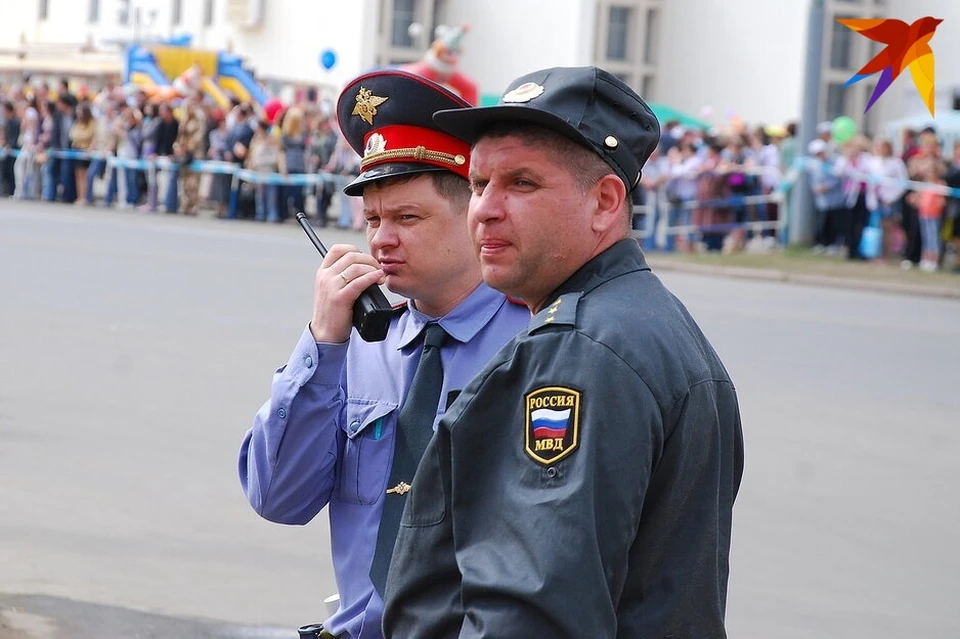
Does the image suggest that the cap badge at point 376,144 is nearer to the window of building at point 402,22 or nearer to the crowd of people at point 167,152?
the crowd of people at point 167,152

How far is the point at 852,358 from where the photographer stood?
42.1 ft

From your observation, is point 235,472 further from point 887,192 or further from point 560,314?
point 887,192

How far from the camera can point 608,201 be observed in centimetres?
224

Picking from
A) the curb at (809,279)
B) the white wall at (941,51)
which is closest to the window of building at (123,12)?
the white wall at (941,51)

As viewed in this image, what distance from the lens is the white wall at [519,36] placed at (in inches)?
2621

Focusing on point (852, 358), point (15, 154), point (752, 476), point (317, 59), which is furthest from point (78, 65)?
point (752, 476)

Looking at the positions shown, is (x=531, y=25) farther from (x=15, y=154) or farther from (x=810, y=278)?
(x=810, y=278)

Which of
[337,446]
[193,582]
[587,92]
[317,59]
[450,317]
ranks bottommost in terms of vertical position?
[193,582]

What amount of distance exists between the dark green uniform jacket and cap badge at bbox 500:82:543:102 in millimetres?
234

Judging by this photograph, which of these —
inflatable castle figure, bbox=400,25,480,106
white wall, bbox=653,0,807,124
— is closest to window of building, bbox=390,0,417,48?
white wall, bbox=653,0,807,124

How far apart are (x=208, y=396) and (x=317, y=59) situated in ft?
199

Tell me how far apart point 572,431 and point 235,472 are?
18.7 feet

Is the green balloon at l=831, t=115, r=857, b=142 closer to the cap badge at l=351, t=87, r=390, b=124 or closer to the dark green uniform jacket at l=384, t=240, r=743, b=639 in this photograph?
the cap badge at l=351, t=87, r=390, b=124

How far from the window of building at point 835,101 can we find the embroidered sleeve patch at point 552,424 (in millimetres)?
65905
